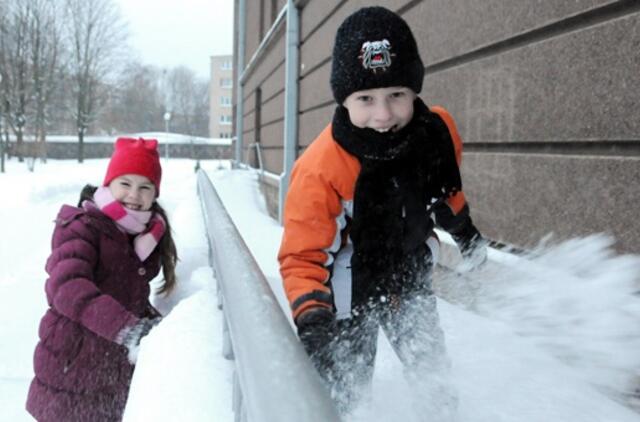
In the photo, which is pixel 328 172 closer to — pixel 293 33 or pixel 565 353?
pixel 565 353

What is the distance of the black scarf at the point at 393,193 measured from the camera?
1.88 meters

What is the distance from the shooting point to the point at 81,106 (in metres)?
42.3

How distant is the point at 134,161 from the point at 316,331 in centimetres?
141

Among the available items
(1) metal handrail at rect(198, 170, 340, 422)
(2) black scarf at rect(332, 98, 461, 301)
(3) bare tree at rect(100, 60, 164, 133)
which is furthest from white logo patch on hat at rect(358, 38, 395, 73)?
(3) bare tree at rect(100, 60, 164, 133)

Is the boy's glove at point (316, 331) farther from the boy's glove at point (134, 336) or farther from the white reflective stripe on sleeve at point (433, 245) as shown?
the boy's glove at point (134, 336)

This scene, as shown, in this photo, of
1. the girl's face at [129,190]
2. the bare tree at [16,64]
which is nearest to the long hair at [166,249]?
the girl's face at [129,190]

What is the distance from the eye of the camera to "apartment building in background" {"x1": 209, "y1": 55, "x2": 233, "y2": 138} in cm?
8600

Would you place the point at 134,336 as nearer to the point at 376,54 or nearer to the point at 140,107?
the point at 376,54

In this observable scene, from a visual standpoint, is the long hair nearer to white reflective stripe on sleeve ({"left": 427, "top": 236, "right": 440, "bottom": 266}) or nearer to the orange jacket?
the orange jacket

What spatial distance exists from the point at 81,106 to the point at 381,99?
44520 millimetres

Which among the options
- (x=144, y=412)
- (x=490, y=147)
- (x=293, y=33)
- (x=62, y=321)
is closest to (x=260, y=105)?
(x=293, y=33)

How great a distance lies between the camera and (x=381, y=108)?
75.1 inches

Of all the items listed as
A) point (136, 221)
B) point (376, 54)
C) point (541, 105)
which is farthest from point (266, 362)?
point (541, 105)

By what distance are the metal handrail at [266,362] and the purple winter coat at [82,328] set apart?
0.82 meters
